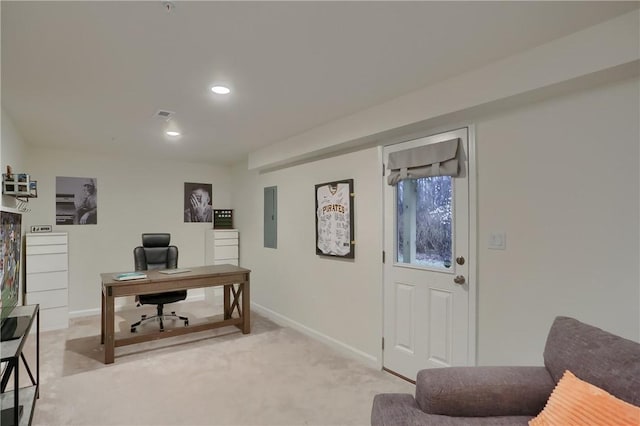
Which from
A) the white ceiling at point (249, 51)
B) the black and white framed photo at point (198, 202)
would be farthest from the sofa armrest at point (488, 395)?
the black and white framed photo at point (198, 202)

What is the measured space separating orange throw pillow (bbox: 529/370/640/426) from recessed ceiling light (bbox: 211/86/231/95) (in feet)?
8.71

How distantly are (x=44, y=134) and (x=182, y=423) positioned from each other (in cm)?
364

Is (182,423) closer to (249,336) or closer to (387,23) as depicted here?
(249,336)

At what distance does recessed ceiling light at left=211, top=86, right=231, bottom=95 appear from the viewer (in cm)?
259

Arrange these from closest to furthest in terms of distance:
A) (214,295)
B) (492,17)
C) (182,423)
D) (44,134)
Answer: (492,17) < (182,423) < (44,134) < (214,295)

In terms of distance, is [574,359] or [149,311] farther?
[149,311]

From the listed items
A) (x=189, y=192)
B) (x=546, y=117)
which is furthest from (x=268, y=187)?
(x=546, y=117)

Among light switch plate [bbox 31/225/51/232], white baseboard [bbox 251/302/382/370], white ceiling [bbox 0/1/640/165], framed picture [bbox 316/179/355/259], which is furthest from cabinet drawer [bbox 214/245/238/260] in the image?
white ceiling [bbox 0/1/640/165]

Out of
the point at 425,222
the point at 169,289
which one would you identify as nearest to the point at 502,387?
the point at 425,222

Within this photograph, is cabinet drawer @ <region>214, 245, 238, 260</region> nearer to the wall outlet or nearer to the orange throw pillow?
the wall outlet

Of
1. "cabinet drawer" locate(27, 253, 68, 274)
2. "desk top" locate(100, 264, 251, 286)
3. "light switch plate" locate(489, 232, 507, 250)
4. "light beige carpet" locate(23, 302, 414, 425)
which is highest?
"light switch plate" locate(489, 232, 507, 250)

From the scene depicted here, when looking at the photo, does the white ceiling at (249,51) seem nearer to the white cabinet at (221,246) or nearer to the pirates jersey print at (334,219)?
the pirates jersey print at (334,219)

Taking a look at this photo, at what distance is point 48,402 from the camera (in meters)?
2.58

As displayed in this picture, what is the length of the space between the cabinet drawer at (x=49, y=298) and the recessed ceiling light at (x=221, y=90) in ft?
11.6
